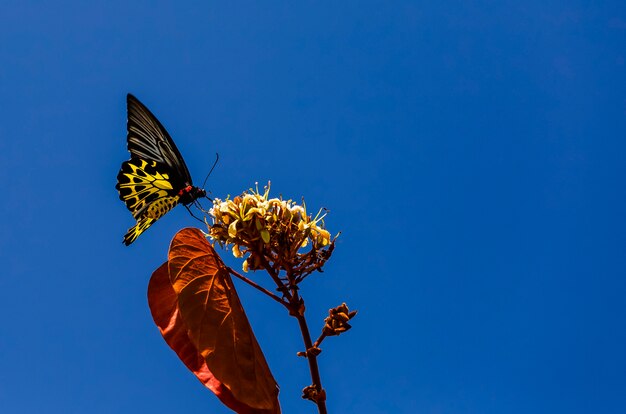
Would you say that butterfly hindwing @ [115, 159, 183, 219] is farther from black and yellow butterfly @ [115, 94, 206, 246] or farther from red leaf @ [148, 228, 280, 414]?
red leaf @ [148, 228, 280, 414]

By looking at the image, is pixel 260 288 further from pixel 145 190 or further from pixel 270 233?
pixel 145 190

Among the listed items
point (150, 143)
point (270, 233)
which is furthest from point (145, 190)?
point (270, 233)

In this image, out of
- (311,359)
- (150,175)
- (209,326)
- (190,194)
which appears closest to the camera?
(311,359)

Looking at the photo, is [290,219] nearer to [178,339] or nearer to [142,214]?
[178,339]

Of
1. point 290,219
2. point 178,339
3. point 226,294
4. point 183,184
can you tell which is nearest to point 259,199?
point 290,219

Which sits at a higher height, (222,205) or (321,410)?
(222,205)

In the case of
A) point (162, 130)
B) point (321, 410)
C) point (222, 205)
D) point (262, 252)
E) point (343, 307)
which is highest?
point (162, 130)
